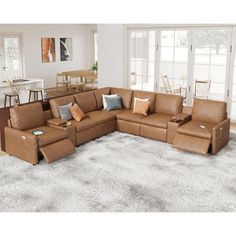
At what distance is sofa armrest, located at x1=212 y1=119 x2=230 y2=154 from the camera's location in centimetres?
522

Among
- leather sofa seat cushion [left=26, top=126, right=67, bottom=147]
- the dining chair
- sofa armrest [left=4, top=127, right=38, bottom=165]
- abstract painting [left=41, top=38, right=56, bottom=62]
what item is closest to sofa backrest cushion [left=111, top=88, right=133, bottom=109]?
the dining chair

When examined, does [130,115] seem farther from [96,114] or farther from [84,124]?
[84,124]

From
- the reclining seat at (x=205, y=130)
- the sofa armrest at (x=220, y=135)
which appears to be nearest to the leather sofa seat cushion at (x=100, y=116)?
the reclining seat at (x=205, y=130)

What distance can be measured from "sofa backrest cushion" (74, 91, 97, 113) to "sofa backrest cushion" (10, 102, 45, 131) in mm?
972

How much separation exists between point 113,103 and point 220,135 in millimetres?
2371

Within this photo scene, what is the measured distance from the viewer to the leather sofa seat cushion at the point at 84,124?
224 inches

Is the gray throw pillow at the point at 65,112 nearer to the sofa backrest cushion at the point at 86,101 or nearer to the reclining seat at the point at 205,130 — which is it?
the sofa backrest cushion at the point at 86,101

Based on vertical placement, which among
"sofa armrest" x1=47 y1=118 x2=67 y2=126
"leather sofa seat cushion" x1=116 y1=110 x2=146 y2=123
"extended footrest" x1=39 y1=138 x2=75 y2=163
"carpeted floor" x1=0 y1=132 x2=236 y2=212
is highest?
"sofa armrest" x1=47 y1=118 x2=67 y2=126

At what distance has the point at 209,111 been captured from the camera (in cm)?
587

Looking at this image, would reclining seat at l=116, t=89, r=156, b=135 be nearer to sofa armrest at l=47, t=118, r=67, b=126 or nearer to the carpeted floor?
the carpeted floor

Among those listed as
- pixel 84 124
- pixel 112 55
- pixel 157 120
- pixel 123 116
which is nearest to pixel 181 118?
pixel 157 120

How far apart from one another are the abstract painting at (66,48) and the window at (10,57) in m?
1.92

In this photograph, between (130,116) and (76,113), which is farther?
(130,116)
